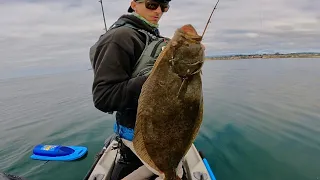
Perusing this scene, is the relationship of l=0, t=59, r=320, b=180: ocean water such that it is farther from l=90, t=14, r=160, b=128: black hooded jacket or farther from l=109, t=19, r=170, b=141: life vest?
l=90, t=14, r=160, b=128: black hooded jacket

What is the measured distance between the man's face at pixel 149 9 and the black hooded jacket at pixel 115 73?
1.67 ft

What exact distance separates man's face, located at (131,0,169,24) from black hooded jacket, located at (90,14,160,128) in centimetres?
51

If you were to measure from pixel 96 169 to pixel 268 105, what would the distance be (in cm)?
1488

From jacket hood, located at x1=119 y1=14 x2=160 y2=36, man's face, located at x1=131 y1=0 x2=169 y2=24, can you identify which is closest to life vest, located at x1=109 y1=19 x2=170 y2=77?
jacket hood, located at x1=119 y1=14 x2=160 y2=36

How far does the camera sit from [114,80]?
263 centimetres

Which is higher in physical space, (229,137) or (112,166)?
(112,166)

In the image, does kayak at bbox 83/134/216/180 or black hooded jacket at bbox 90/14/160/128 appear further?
kayak at bbox 83/134/216/180

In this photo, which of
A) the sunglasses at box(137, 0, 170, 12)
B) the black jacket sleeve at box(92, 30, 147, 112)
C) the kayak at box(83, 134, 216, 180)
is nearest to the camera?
the black jacket sleeve at box(92, 30, 147, 112)

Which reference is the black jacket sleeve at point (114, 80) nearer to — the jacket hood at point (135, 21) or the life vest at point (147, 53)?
the life vest at point (147, 53)

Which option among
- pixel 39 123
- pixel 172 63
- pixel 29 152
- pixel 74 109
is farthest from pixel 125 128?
pixel 74 109

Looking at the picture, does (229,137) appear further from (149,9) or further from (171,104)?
(171,104)

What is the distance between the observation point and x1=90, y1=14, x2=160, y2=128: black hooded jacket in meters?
2.62

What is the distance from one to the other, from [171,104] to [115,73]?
71 centimetres

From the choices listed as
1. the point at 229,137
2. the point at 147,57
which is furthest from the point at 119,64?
the point at 229,137
